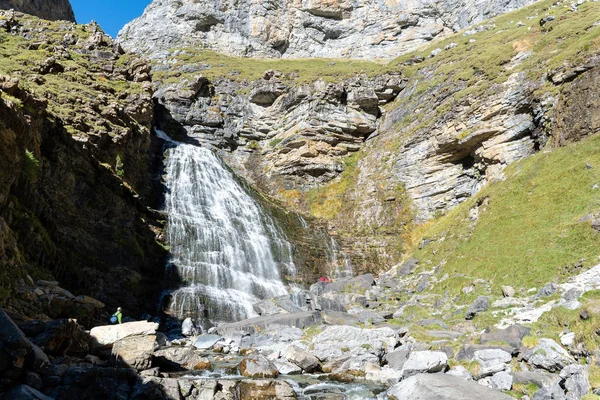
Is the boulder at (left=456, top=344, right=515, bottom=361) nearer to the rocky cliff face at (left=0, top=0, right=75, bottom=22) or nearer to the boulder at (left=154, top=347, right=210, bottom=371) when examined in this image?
the boulder at (left=154, top=347, right=210, bottom=371)

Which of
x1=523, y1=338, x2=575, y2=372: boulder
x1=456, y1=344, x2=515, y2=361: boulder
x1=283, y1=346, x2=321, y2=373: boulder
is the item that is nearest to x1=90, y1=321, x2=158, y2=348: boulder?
x1=283, y1=346, x2=321, y2=373: boulder

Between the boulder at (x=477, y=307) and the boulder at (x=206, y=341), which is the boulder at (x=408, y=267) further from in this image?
the boulder at (x=206, y=341)

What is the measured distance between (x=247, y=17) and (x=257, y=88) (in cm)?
4259

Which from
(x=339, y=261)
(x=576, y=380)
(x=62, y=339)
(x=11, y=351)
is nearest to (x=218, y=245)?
(x=339, y=261)

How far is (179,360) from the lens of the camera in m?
12.9

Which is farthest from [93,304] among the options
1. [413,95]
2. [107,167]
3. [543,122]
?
[413,95]

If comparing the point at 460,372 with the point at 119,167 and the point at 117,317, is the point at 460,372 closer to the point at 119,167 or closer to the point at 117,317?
the point at 117,317

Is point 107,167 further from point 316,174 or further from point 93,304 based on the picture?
point 316,174

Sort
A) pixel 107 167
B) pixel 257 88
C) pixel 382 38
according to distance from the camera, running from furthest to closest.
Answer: pixel 382 38, pixel 257 88, pixel 107 167

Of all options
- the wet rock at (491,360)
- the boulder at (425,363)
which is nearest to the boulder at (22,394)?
the boulder at (425,363)

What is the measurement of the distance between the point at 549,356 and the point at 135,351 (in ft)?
35.9

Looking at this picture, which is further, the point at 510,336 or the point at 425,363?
the point at 510,336

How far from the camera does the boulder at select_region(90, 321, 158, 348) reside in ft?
37.9

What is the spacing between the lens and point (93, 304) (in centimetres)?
1503
